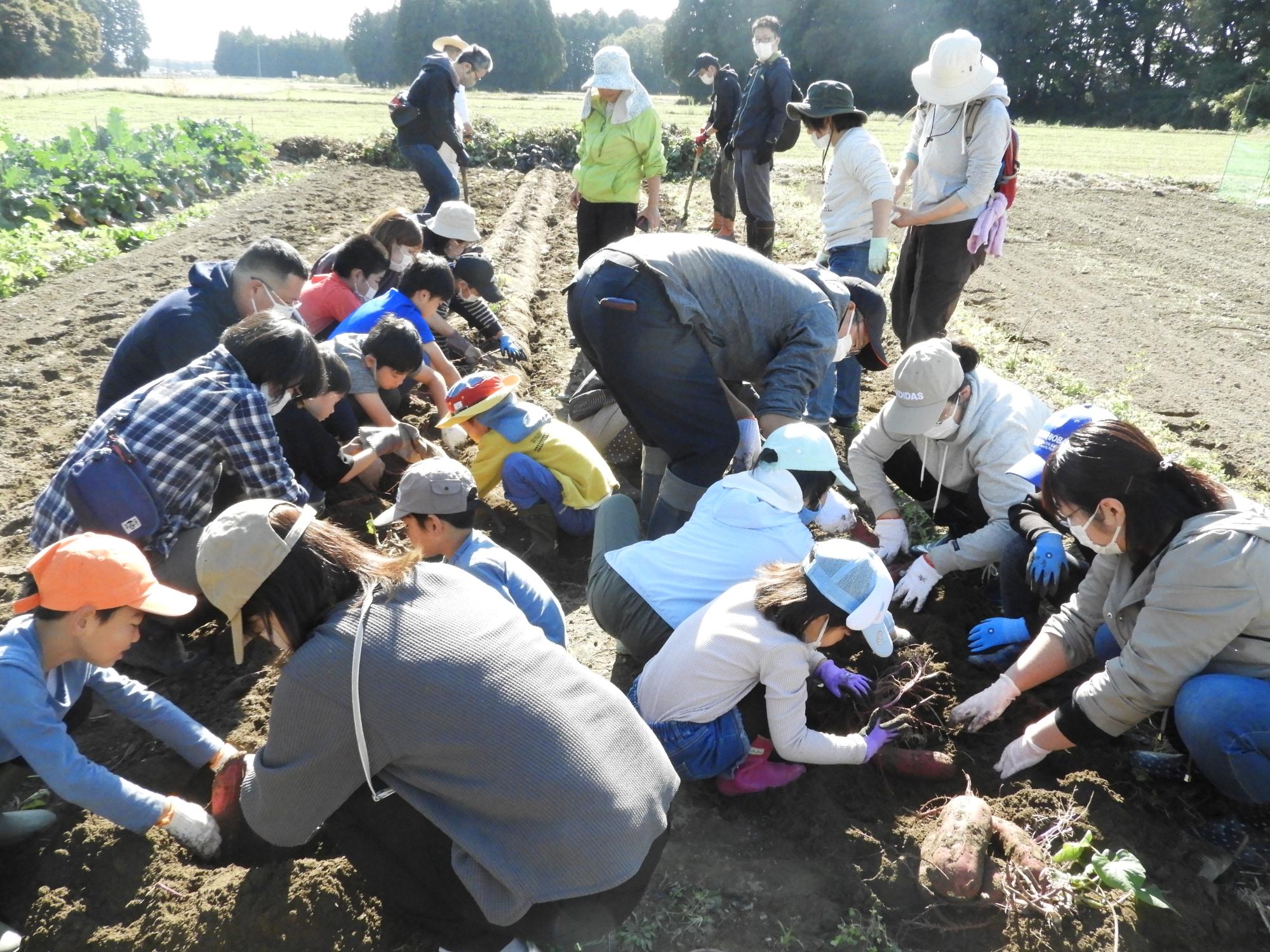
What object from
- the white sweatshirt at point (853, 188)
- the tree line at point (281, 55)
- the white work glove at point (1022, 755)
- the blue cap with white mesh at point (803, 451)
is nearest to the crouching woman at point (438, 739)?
the blue cap with white mesh at point (803, 451)

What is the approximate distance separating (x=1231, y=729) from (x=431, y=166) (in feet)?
23.0

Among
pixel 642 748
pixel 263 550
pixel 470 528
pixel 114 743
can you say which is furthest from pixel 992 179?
pixel 114 743

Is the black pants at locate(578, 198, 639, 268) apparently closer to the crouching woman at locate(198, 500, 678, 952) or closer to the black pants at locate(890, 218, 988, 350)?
the black pants at locate(890, 218, 988, 350)

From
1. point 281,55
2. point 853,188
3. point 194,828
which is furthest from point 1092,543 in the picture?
point 281,55

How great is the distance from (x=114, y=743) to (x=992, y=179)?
4.48 metres

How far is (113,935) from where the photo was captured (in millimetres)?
2268

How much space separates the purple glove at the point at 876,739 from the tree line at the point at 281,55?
3933 inches

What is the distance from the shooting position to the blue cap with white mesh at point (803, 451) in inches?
115

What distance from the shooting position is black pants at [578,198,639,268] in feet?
21.0

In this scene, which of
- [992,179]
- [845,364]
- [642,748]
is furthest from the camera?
[845,364]

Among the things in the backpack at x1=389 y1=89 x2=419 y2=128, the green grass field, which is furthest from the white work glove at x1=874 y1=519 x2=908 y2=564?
the green grass field

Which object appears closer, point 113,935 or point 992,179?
point 113,935

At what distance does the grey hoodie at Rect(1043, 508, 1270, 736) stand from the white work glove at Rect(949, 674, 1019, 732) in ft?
0.95

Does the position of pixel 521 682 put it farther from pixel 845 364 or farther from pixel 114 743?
pixel 845 364
